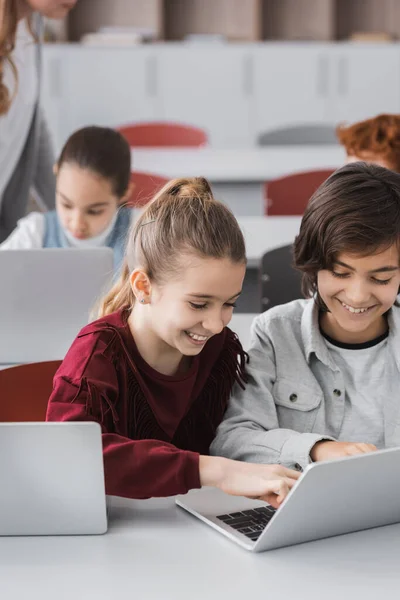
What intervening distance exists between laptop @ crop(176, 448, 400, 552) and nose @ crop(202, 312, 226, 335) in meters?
0.24

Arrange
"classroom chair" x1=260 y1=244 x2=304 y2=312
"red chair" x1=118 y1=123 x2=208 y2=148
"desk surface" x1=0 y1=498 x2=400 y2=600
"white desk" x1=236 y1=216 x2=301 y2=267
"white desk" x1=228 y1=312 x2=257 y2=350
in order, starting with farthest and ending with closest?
"red chair" x1=118 y1=123 x2=208 y2=148
"white desk" x1=236 y1=216 x2=301 y2=267
"classroom chair" x1=260 y1=244 x2=304 y2=312
"white desk" x1=228 y1=312 x2=257 y2=350
"desk surface" x1=0 y1=498 x2=400 y2=600

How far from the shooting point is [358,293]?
1.36m

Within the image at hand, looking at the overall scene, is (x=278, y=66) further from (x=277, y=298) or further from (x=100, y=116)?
(x=277, y=298)

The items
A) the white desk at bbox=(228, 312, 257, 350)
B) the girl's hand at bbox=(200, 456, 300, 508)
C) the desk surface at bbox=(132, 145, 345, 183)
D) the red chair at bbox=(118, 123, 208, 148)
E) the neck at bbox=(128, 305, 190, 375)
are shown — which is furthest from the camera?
the red chair at bbox=(118, 123, 208, 148)

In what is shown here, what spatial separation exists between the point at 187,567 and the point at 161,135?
376cm

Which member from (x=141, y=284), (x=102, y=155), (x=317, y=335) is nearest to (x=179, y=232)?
(x=141, y=284)

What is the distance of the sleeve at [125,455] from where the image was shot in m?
1.16

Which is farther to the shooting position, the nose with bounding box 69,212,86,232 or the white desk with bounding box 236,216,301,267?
the white desk with bounding box 236,216,301,267

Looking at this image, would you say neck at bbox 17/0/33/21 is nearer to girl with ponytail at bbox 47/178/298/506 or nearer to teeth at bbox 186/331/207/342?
girl with ponytail at bbox 47/178/298/506

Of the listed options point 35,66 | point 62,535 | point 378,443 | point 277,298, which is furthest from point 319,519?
point 35,66

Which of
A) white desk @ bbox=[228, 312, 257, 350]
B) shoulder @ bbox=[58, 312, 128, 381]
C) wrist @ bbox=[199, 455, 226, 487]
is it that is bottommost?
white desk @ bbox=[228, 312, 257, 350]

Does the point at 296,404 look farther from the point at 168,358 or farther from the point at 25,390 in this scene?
the point at 25,390

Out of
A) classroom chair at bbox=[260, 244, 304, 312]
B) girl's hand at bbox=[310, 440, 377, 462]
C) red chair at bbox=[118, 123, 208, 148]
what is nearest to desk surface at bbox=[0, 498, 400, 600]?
girl's hand at bbox=[310, 440, 377, 462]

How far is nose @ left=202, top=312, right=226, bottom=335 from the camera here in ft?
4.16
